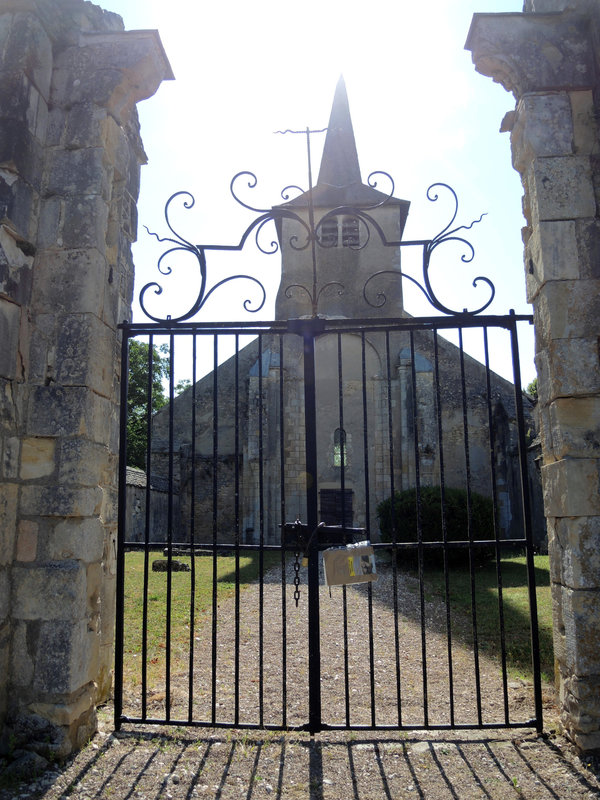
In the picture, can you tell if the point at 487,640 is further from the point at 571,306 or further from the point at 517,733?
the point at 571,306

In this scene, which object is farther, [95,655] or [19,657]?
[95,655]

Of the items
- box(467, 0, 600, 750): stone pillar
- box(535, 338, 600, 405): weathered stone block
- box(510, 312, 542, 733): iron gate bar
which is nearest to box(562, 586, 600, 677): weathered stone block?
box(467, 0, 600, 750): stone pillar

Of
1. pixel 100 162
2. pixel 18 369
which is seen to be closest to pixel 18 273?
pixel 18 369

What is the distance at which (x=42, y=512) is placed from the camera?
343 centimetres

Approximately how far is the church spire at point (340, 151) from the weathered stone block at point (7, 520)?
20971mm

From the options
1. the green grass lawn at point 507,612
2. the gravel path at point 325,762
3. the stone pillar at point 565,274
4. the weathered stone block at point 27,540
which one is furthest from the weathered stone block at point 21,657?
the green grass lawn at point 507,612

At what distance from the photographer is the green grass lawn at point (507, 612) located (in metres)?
5.78

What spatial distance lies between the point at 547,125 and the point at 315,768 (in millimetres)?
3910

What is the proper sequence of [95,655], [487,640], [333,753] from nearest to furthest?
[333,753]
[95,655]
[487,640]

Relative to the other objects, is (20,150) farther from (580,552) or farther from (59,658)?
(580,552)

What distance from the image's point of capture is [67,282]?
367cm

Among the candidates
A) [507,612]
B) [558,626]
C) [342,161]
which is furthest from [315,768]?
[342,161]

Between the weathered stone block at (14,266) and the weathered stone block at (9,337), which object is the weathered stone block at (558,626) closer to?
the weathered stone block at (9,337)

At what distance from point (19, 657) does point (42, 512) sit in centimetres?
80
